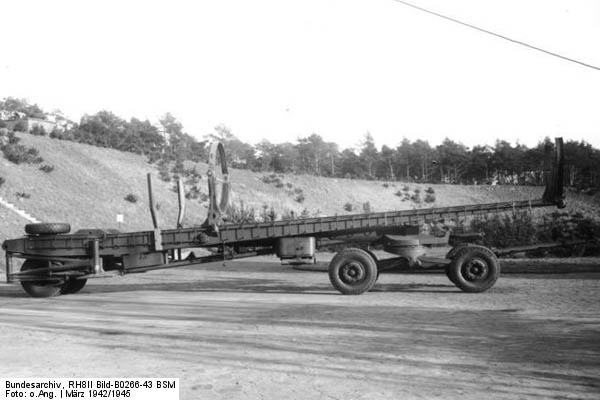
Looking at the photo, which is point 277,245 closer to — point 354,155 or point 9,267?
point 9,267

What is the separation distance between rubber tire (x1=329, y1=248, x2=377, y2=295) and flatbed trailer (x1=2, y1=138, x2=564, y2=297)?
0.02 m

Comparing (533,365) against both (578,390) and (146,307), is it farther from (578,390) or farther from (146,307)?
(146,307)

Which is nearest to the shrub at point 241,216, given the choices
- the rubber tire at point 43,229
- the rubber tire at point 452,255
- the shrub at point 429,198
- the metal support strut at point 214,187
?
the metal support strut at point 214,187

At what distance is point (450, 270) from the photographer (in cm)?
1266

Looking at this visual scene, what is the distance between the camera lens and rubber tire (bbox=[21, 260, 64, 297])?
45.1 ft

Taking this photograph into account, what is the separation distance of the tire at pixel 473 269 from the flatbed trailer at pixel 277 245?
2cm

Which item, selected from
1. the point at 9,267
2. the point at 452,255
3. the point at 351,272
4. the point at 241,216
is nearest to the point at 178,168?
the point at 241,216

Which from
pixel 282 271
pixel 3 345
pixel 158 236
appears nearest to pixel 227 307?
pixel 158 236

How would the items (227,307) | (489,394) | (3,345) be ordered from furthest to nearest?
(227,307)
(3,345)
(489,394)

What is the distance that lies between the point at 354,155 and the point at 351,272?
257 ft

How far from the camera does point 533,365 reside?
6.22 m

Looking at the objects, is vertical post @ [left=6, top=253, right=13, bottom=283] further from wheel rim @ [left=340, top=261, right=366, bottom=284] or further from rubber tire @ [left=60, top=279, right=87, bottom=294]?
wheel rim @ [left=340, top=261, right=366, bottom=284]

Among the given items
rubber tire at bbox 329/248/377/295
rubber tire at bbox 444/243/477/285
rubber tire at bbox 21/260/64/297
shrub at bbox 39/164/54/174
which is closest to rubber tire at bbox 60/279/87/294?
rubber tire at bbox 21/260/64/297

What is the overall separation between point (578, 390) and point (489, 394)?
83 centimetres
